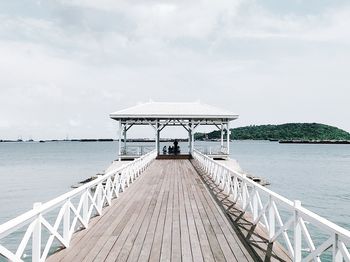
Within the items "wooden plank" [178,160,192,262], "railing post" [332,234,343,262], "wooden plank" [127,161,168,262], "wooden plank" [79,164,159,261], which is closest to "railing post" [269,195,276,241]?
"wooden plank" [178,160,192,262]

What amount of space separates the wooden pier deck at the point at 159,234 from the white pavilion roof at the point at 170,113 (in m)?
15.6

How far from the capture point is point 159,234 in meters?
6.95

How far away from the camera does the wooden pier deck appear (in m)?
5.71

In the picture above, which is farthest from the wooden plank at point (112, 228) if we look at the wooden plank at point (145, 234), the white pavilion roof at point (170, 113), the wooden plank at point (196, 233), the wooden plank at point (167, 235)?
the white pavilion roof at point (170, 113)

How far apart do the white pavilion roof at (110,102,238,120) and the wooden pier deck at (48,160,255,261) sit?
1563 cm

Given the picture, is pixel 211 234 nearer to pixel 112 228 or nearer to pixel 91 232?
pixel 112 228

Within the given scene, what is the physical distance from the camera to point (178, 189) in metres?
13.1

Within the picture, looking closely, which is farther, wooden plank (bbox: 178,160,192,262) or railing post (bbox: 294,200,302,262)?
wooden plank (bbox: 178,160,192,262)

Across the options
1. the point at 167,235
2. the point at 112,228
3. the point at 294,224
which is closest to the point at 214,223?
the point at 167,235

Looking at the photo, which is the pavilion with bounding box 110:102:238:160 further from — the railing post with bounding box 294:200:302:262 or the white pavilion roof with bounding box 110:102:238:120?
the railing post with bounding box 294:200:302:262

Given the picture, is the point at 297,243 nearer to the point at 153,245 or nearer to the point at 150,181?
the point at 153,245

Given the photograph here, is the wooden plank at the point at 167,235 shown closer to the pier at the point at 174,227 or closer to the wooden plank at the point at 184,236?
the pier at the point at 174,227

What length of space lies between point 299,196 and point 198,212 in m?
20.5

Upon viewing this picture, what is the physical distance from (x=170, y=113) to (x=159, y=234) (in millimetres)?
20851
